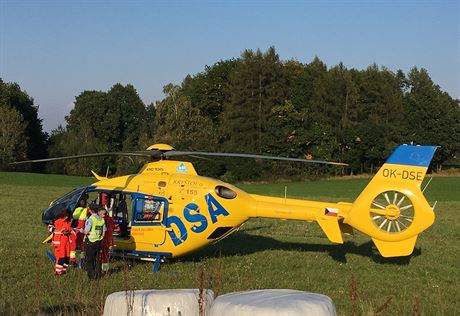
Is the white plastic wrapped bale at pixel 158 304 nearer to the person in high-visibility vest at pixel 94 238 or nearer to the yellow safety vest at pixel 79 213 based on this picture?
the person in high-visibility vest at pixel 94 238

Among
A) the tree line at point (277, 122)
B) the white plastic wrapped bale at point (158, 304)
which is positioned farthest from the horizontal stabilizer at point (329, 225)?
the tree line at point (277, 122)

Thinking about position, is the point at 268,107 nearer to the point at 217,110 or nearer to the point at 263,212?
the point at 217,110

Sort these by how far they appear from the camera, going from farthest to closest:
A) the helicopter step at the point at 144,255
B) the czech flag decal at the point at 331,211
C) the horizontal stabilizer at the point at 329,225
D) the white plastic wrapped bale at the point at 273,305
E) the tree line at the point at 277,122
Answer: the tree line at the point at 277,122 < the helicopter step at the point at 144,255 < the czech flag decal at the point at 331,211 < the horizontal stabilizer at the point at 329,225 < the white plastic wrapped bale at the point at 273,305

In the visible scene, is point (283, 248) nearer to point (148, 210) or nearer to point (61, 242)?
point (148, 210)

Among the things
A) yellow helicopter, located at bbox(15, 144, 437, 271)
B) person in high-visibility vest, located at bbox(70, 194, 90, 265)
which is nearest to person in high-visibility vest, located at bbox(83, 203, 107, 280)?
person in high-visibility vest, located at bbox(70, 194, 90, 265)

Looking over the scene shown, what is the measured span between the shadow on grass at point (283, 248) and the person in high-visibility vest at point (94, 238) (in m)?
2.96

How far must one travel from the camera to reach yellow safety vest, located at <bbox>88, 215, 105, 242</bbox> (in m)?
10.7

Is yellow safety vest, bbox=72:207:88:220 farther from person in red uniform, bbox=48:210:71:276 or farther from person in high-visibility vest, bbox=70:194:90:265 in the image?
person in red uniform, bbox=48:210:71:276

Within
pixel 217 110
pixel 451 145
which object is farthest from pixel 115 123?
pixel 451 145

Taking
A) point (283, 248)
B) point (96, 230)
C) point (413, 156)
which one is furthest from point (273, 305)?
point (283, 248)

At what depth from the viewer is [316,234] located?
18828mm

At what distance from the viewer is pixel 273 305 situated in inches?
132

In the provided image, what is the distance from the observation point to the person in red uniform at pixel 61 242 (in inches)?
427

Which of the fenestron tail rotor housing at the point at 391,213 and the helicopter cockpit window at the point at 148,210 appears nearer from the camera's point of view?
the fenestron tail rotor housing at the point at 391,213
